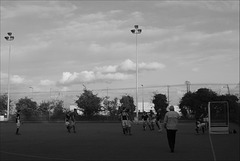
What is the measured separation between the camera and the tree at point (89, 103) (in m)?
69.2

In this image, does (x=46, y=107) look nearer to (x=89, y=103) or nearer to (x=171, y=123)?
(x=89, y=103)

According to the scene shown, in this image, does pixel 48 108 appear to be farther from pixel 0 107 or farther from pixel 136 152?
pixel 136 152

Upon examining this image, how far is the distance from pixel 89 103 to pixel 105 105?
5.65m

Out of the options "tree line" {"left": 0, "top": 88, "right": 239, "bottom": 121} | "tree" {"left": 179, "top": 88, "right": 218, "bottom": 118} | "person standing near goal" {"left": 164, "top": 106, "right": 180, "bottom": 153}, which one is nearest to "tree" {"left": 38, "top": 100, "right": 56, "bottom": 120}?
"tree line" {"left": 0, "top": 88, "right": 239, "bottom": 121}

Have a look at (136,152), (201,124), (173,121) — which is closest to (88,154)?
(136,152)

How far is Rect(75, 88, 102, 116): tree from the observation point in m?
69.2

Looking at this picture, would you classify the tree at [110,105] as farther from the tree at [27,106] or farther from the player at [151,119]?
the player at [151,119]

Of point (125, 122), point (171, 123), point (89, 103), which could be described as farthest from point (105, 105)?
point (171, 123)

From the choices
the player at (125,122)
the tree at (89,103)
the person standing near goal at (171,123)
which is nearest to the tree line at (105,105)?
the tree at (89,103)

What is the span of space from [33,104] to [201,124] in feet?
213

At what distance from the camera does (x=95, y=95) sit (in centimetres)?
7094

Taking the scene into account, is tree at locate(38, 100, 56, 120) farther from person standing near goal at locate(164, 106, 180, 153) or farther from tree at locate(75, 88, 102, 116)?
person standing near goal at locate(164, 106, 180, 153)

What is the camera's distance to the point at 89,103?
6900 cm

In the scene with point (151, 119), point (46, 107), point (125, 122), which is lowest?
point (125, 122)
